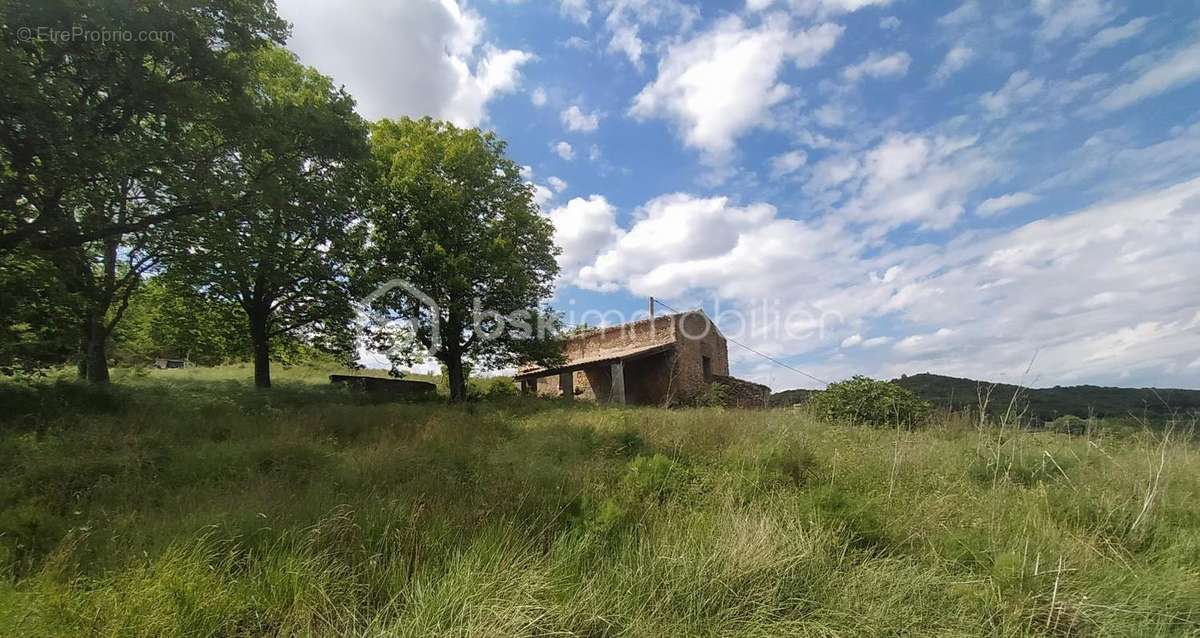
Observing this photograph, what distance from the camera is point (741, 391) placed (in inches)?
909

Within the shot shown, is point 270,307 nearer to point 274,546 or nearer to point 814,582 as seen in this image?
point 274,546

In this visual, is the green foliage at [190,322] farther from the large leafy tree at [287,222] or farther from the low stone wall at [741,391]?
the low stone wall at [741,391]

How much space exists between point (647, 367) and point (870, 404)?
11.0 m

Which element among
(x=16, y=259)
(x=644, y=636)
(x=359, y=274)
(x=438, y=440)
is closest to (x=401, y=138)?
(x=359, y=274)

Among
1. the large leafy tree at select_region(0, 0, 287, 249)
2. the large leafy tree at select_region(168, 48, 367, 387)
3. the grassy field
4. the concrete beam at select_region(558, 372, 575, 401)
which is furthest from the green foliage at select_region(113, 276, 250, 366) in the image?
the concrete beam at select_region(558, 372, 575, 401)

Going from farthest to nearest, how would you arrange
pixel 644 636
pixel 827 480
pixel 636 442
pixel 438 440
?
pixel 438 440
pixel 636 442
pixel 827 480
pixel 644 636

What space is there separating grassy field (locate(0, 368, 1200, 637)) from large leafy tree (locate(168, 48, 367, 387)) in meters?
4.48

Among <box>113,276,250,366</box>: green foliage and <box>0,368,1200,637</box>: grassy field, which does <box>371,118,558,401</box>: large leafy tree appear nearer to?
<box>113,276,250,366</box>: green foliage

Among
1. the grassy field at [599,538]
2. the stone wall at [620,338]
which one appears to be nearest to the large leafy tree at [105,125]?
the grassy field at [599,538]

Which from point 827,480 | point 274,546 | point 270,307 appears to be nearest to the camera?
point 274,546

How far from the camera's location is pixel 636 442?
23.5ft

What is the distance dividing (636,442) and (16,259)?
37.8ft

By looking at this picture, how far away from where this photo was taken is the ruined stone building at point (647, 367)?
20.4m

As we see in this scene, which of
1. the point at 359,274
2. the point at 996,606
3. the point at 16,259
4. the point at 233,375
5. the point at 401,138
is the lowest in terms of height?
the point at 996,606
